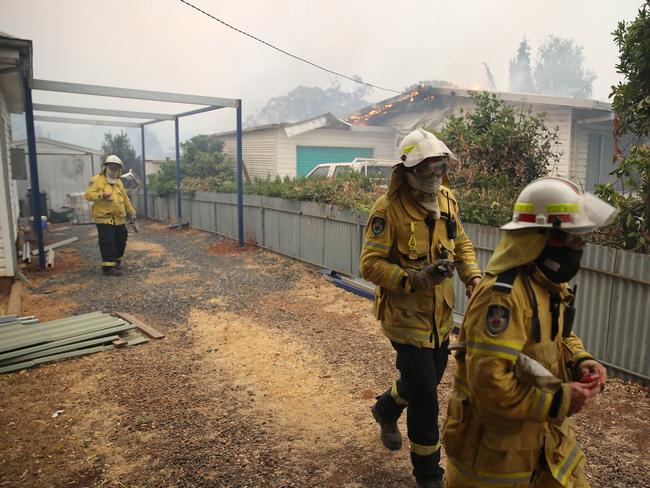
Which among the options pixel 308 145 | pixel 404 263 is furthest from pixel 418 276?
pixel 308 145

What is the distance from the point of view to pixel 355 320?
23.0ft

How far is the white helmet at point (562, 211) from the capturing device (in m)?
1.77

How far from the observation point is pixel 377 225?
10.2ft

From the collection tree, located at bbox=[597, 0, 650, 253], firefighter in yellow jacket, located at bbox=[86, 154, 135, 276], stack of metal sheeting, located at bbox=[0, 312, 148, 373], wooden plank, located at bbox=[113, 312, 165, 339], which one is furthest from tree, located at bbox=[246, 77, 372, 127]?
tree, located at bbox=[597, 0, 650, 253]

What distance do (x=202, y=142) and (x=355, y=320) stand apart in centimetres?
1626

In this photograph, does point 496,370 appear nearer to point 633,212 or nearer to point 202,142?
point 633,212

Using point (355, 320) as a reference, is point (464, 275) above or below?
above

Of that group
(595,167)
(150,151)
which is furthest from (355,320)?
(150,151)

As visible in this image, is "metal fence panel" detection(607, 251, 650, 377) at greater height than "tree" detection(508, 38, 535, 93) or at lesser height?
lesser

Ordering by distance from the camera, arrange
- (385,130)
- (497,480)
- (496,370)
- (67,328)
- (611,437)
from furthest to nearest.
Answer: (385,130) → (67,328) → (611,437) → (497,480) → (496,370)

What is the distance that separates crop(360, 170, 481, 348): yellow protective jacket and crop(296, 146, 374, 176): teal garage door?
16.0 m

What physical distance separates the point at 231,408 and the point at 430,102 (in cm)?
1467

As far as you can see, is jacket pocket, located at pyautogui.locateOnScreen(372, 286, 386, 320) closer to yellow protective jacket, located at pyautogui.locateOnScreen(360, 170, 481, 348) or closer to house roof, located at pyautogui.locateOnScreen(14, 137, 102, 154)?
yellow protective jacket, located at pyautogui.locateOnScreen(360, 170, 481, 348)

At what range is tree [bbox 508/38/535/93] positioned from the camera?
64.8 m
